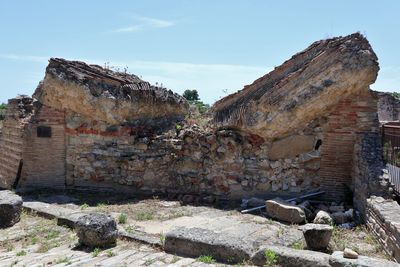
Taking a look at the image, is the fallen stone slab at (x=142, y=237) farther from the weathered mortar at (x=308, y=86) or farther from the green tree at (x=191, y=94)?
the green tree at (x=191, y=94)

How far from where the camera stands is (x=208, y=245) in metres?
5.60

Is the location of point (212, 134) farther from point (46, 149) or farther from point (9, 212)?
point (9, 212)

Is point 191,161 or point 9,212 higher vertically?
point 191,161

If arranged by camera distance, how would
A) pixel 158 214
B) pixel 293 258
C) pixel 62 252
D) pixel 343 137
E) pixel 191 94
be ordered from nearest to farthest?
pixel 293 258 < pixel 62 252 < pixel 158 214 < pixel 343 137 < pixel 191 94

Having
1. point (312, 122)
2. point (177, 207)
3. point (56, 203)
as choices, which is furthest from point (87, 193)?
point (312, 122)

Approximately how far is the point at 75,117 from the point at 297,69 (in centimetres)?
545

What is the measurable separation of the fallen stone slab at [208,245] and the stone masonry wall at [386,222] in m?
1.71

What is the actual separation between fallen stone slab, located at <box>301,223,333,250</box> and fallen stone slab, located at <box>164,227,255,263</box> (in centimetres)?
77

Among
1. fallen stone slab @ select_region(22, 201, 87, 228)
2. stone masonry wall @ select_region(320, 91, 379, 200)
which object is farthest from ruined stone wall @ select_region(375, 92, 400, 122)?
fallen stone slab @ select_region(22, 201, 87, 228)

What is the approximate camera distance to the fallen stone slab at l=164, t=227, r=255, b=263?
5.39 metres

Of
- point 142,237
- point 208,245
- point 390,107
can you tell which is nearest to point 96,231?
point 142,237

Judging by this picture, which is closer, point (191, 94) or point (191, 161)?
point (191, 161)

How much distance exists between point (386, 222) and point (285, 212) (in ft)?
6.82

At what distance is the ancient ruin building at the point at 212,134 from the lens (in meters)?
8.24
